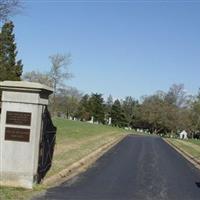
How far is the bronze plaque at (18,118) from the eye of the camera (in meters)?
13.3

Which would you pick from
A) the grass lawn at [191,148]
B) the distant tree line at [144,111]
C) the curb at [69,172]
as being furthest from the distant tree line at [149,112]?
the curb at [69,172]

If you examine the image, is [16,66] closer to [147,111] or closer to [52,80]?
[52,80]

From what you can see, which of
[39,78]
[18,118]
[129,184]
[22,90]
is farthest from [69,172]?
[39,78]

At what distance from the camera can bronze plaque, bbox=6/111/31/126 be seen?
43.7 ft

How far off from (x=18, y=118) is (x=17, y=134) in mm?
397

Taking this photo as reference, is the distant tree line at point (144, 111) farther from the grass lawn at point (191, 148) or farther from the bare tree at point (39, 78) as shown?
the grass lawn at point (191, 148)

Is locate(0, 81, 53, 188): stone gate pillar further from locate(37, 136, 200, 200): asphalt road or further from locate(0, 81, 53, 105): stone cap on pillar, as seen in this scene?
locate(37, 136, 200, 200): asphalt road

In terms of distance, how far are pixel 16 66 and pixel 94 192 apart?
5820cm

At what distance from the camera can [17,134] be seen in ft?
43.8

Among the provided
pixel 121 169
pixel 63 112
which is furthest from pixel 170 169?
pixel 63 112

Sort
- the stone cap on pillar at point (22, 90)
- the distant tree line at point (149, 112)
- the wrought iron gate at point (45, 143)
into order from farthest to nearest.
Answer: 1. the distant tree line at point (149, 112)
2. the wrought iron gate at point (45, 143)
3. the stone cap on pillar at point (22, 90)

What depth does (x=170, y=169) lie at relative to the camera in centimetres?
2170

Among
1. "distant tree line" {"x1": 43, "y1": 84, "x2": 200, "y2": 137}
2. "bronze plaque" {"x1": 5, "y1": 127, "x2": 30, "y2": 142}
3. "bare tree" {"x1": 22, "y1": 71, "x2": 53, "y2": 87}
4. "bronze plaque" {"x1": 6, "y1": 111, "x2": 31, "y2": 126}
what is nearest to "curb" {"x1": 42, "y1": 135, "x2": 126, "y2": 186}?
"bronze plaque" {"x1": 5, "y1": 127, "x2": 30, "y2": 142}

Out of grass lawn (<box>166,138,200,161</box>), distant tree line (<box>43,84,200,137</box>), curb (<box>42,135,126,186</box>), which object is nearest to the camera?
curb (<box>42,135,126,186</box>)
